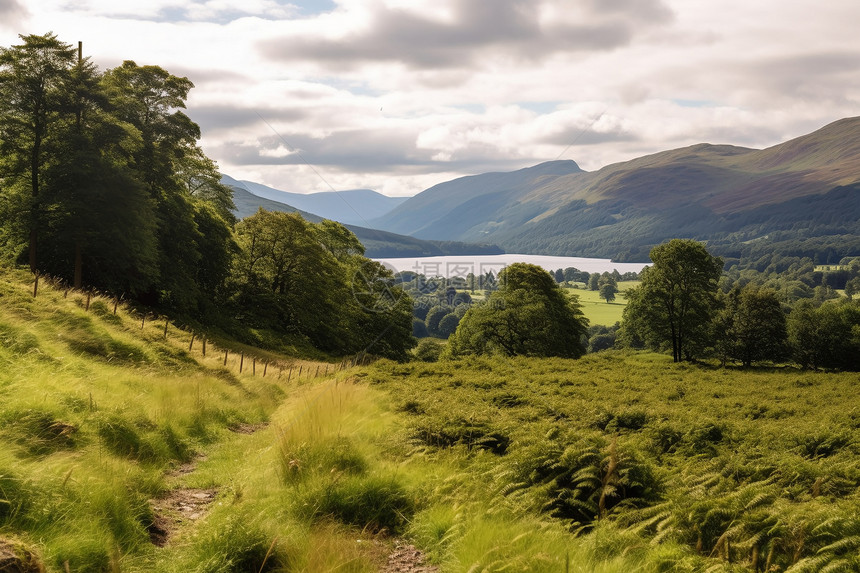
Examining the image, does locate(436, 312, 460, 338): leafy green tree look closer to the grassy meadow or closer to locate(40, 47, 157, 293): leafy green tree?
locate(40, 47, 157, 293): leafy green tree

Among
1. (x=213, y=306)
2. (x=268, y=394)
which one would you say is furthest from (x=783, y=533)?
(x=213, y=306)

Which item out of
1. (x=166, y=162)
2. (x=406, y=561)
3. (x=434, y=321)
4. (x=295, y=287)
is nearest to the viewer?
(x=406, y=561)

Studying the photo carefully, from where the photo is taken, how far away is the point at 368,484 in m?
8.21

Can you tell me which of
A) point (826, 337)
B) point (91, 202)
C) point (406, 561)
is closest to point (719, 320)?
point (826, 337)

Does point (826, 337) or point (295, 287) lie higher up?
point (295, 287)

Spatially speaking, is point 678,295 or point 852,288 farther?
point 852,288

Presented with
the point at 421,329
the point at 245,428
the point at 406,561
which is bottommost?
the point at 421,329

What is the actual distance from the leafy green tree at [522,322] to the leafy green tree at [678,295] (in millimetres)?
7572

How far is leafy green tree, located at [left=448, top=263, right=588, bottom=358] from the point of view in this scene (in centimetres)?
5238

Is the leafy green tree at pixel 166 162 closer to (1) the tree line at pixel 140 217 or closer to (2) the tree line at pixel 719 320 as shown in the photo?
(1) the tree line at pixel 140 217

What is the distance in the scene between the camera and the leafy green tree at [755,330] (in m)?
59.6

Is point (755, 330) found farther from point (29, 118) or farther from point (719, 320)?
point (29, 118)

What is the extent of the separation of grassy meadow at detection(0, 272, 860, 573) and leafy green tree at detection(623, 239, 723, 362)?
41.4m

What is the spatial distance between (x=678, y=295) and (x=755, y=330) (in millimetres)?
13190
